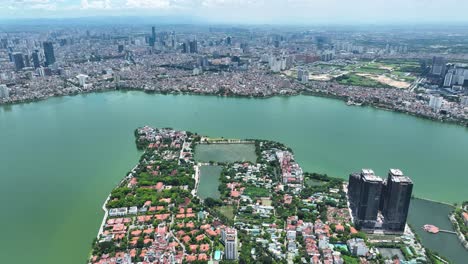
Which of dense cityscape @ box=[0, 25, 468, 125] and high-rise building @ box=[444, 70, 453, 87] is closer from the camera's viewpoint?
dense cityscape @ box=[0, 25, 468, 125]

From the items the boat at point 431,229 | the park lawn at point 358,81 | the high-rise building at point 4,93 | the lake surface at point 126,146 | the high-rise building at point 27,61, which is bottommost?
the lake surface at point 126,146

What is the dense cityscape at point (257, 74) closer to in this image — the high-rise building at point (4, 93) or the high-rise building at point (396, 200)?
the high-rise building at point (4, 93)

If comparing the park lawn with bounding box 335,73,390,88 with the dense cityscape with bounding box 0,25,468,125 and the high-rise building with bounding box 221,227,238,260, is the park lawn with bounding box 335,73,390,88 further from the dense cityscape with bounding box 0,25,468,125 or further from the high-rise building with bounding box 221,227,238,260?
the high-rise building with bounding box 221,227,238,260

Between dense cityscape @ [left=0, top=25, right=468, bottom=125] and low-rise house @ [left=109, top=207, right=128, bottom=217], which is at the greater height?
dense cityscape @ [left=0, top=25, right=468, bottom=125]

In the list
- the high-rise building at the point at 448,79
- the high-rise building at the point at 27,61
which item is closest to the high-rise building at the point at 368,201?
the high-rise building at the point at 448,79

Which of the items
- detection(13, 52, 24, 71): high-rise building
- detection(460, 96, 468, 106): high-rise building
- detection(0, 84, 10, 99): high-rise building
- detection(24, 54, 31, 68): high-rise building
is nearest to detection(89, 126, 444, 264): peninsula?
detection(460, 96, 468, 106): high-rise building

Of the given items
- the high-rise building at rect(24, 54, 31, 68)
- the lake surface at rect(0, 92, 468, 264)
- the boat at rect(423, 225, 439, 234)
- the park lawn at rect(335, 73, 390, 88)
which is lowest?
the lake surface at rect(0, 92, 468, 264)
